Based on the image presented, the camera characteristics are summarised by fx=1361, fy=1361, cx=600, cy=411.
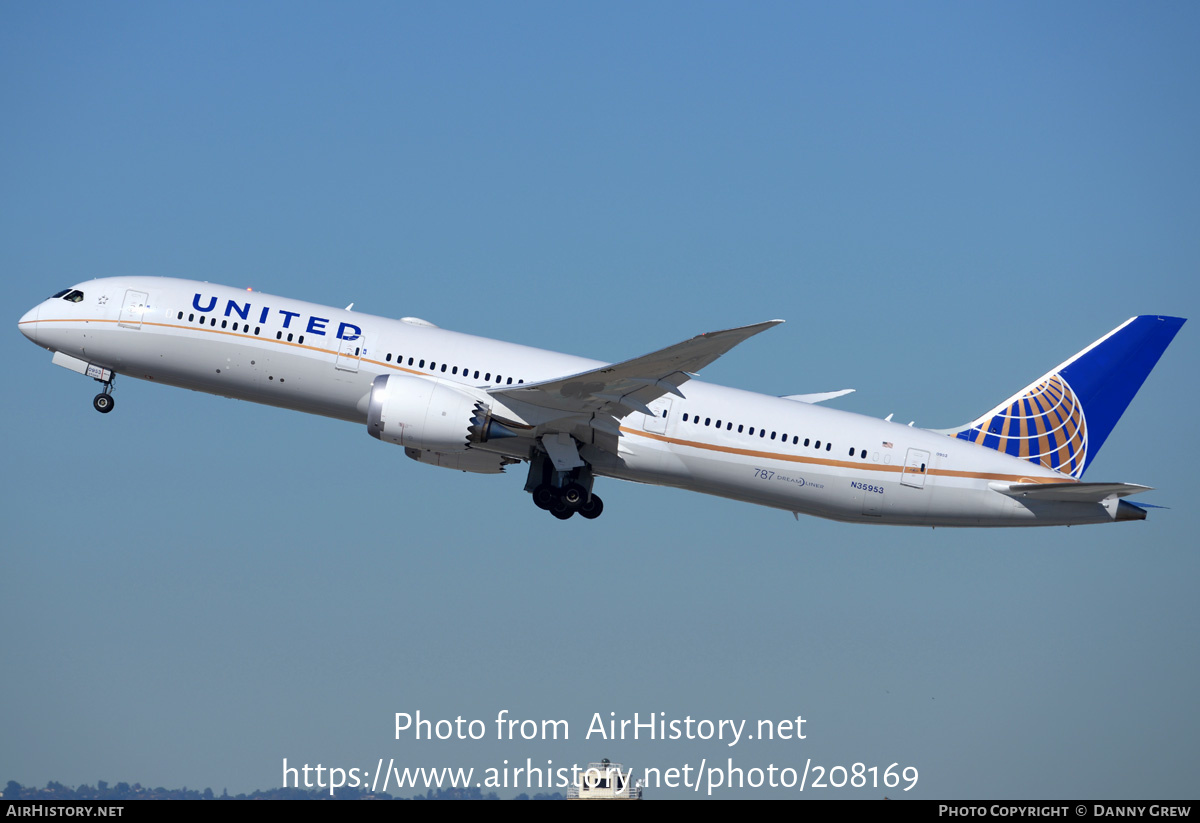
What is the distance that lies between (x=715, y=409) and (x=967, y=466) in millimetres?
7037

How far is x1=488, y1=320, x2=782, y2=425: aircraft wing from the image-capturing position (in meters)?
32.4

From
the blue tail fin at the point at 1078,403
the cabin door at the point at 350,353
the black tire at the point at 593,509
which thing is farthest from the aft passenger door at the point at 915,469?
the cabin door at the point at 350,353

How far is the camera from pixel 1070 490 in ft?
115

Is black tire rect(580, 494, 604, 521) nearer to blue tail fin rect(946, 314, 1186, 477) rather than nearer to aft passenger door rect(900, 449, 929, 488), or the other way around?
aft passenger door rect(900, 449, 929, 488)

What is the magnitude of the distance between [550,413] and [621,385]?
92.8 inches

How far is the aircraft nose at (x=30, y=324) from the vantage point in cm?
3759

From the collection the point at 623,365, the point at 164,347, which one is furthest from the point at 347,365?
the point at 623,365

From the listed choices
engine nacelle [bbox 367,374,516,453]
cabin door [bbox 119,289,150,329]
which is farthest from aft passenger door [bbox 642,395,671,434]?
cabin door [bbox 119,289,150,329]

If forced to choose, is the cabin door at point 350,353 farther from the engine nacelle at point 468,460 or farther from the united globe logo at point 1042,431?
the united globe logo at point 1042,431

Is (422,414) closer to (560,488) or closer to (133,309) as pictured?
(560,488)

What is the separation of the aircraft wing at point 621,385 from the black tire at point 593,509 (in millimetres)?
3017

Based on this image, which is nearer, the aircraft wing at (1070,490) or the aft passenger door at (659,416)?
the aircraft wing at (1070,490)

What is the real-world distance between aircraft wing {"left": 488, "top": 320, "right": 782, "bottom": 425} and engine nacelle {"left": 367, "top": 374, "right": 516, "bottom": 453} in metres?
1.00
